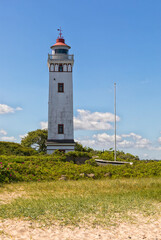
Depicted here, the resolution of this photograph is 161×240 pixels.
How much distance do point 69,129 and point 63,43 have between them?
12.0 metres

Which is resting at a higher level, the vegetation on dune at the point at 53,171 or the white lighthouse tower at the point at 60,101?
the white lighthouse tower at the point at 60,101

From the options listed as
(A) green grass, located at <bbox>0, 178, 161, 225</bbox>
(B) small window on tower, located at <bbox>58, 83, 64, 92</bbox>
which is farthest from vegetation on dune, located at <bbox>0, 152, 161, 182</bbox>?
(B) small window on tower, located at <bbox>58, 83, 64, 92</bbox>

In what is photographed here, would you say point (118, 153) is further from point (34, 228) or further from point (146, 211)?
point (34, 228)

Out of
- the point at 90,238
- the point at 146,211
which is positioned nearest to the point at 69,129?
the point at 146,211

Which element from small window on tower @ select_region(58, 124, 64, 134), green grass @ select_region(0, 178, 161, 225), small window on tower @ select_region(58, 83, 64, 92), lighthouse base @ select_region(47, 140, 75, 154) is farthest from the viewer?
small window on tower @ select_region(58, 83, 64, 92)

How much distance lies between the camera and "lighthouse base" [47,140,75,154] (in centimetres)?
3247

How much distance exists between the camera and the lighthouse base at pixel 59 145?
107ft

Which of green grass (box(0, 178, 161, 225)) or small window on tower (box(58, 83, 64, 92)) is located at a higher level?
small window on tower (box(58, 83, 64, 92))

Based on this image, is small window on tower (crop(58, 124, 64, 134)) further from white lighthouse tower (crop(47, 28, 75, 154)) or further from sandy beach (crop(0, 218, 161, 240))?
sandy beach (crop(0, 218, 161, 240))

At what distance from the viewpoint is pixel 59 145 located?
107ft

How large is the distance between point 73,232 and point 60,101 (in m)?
27.6

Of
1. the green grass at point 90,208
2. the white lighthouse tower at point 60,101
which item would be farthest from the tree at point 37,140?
the green grass at point 90,208

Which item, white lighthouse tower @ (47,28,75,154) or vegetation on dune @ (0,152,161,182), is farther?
white lighthouse tower @ (47,28,75,154)

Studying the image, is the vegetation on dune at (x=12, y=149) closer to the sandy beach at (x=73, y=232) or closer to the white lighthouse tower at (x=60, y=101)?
the white lighthouse tower at (x=60, y=101)
